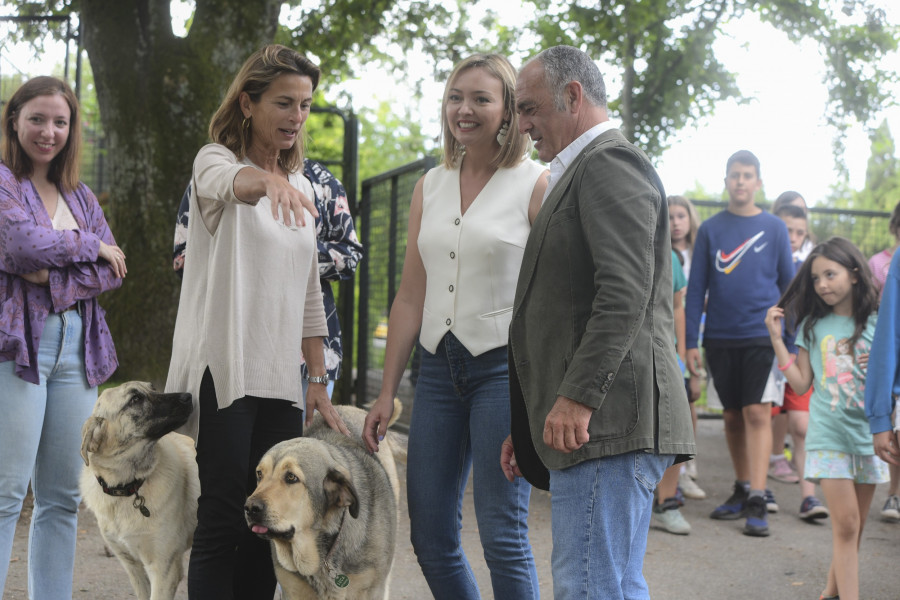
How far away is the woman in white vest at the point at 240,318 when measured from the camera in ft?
10.3

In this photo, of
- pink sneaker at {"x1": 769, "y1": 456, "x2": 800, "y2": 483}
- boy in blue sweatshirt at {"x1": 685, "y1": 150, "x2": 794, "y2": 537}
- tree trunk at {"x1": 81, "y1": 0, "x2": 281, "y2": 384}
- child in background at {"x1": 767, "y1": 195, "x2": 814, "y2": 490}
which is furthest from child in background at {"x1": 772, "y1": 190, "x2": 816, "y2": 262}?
tree trunk at {"x1": 81, "y1": 0, "x2": 281, "y2": 384}

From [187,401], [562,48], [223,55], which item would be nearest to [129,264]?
[223,55]

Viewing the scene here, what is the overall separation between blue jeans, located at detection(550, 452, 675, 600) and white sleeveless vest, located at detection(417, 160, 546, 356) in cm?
84

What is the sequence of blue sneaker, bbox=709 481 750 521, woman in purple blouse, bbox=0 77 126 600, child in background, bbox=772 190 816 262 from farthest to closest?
1. child in background, bbox=772 190 816 262
2. blue sneaker, bbox=709 481 750 521
3. woman in purple blouse, bbox=0 77 126 600

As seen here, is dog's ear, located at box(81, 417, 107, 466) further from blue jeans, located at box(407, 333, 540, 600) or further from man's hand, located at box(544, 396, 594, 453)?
man's hand, located at box(544, 396, 594, 453)

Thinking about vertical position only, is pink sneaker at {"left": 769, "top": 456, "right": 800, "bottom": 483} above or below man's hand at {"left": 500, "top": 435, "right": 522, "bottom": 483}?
below

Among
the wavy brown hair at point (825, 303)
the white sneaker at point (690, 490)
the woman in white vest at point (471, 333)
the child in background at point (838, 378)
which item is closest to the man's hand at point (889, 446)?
the child in background at point (838, 378)

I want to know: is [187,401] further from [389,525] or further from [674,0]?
[674,0]

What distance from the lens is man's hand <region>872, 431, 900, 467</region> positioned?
390 centimetres

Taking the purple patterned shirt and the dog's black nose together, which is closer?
the dog's black nose

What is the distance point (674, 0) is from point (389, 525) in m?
10.5

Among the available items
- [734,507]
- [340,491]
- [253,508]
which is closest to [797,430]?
[734,507]

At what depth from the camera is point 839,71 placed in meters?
13.9

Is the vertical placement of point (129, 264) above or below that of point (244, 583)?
above
